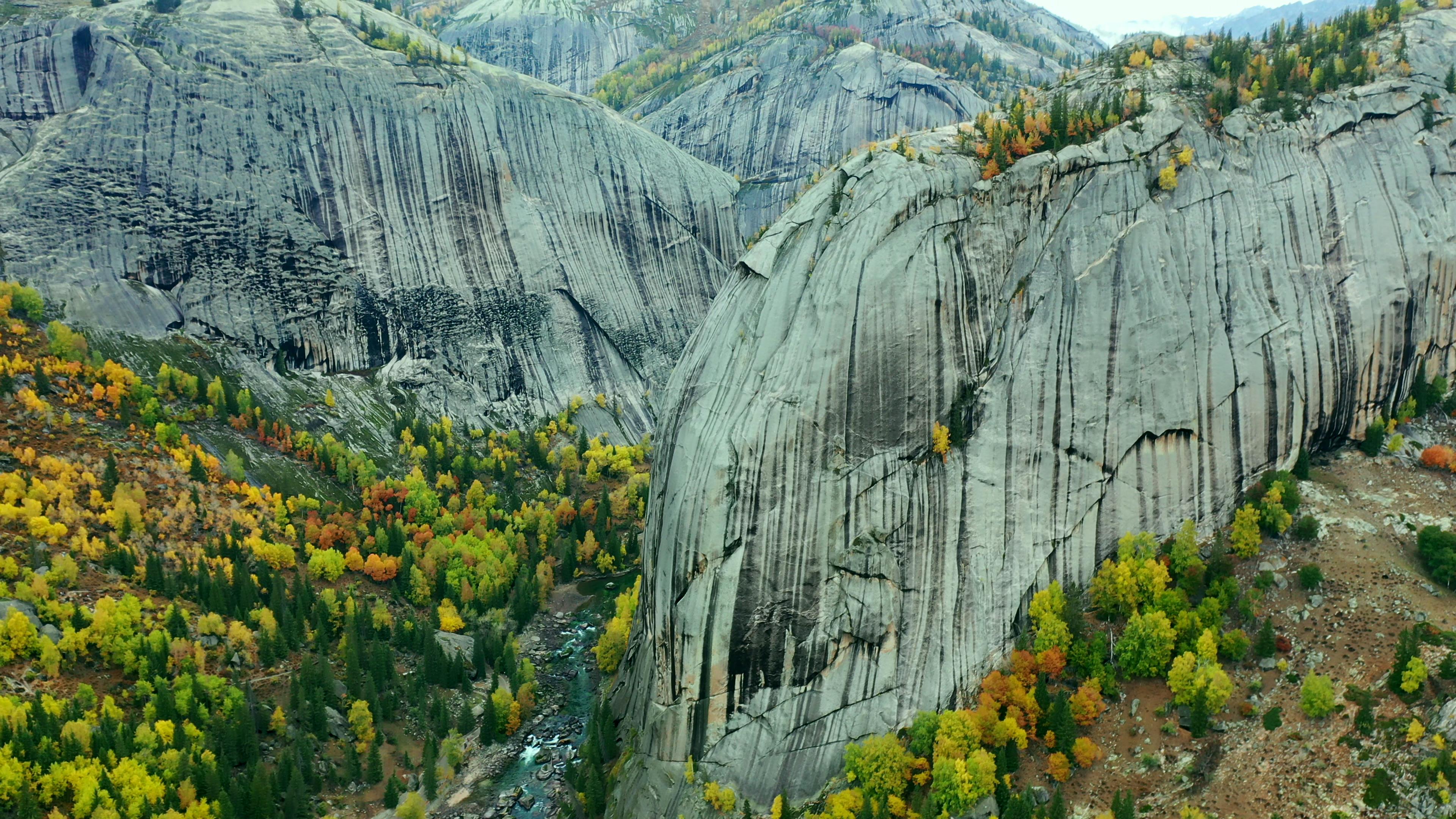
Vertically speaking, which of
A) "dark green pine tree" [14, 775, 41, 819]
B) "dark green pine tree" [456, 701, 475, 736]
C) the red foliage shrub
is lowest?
"dark green pine tree" [456, 701, 475, 736]

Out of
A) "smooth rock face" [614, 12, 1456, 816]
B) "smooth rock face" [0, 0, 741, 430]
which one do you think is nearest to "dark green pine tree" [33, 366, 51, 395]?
"smooth rock face" [0, 0, 741, 430]

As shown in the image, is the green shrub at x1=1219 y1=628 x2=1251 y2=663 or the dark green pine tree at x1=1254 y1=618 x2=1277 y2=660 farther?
the green shrub at x1=1219 y1=628 x2=1251 y2=663

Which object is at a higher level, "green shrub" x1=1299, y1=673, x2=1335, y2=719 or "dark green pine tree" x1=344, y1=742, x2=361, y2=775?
"green shrub" x1=1299, y1=673, x2=1335, y2=719

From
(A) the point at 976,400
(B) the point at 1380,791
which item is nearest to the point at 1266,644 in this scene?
(B) the point at 1380,791

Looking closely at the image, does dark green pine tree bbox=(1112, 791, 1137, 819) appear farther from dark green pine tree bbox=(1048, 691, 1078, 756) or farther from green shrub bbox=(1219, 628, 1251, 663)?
green shrub bbox=(1219, 628, 1251, 663)

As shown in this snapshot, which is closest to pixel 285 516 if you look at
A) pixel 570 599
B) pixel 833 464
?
pixel 570 599
